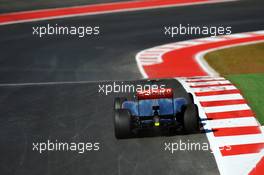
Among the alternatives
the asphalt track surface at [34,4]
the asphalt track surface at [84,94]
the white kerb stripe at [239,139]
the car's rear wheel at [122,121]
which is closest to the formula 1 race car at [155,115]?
the car's rear wheel at [122,121]

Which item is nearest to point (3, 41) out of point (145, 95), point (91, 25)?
point (91, 25)

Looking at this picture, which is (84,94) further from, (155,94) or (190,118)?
(190,118)

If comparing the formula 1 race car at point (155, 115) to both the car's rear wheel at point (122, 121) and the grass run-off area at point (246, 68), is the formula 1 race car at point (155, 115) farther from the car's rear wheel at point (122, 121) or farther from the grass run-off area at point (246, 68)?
the grass run-off area at point (246, 68)

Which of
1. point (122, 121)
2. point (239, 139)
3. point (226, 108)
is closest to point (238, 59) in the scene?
point (226, 108)

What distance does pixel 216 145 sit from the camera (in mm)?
11469

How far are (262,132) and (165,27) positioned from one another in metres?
14.6

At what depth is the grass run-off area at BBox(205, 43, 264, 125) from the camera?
47.2 feet

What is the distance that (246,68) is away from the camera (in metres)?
18.6

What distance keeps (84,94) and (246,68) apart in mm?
6093

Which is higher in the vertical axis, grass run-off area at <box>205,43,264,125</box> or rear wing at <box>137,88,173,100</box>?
grass run-off area at <box>205,43,264,125</box>

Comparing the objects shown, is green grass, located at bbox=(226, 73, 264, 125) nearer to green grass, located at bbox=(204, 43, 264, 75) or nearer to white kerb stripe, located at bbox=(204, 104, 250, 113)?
white kerb stripe, located at bbox=(204, 104, 250, 113)

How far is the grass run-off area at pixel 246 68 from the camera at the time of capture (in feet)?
47.2

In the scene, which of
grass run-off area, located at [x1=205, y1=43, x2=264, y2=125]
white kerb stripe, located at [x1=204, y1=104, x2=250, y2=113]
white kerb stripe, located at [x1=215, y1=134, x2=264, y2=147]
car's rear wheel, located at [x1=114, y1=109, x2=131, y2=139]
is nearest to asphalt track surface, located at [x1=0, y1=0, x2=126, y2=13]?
grass run-off area, located at [x1=205, y1=43, x2=264, y2=125]

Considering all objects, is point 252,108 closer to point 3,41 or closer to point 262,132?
point 262,132
